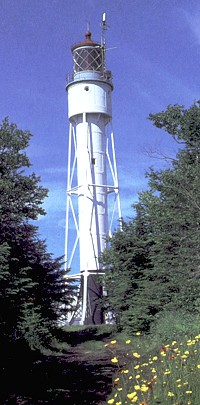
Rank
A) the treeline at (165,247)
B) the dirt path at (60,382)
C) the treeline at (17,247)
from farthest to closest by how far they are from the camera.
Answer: the treeline at (165,247)
the treeline at (17,247)
the dirt path at (60,382)

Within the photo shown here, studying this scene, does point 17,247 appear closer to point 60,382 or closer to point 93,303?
point 60,382

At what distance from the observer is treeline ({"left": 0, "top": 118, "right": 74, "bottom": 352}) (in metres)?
17.6

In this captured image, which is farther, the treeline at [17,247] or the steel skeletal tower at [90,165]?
the steel skeletal tower at [90,165]

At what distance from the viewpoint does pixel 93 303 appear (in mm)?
38875

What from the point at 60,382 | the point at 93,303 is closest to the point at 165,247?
the point at 60,382

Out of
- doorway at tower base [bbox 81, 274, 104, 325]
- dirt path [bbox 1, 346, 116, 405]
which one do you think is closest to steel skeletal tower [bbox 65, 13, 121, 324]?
doorway at tower base [bbox 81, 274, 104, 325]

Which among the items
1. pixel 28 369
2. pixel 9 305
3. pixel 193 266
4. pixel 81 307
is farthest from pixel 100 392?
pixel 81 307

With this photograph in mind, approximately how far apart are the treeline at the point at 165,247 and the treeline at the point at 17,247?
4716 millimetres

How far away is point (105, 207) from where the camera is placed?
41.2m

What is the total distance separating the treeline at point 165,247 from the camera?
2217 cm

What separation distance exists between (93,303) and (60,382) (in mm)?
25192

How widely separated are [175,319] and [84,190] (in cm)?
2151

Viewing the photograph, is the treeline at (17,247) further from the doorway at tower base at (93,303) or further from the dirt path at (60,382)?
the doorway at tower base at (93,303)

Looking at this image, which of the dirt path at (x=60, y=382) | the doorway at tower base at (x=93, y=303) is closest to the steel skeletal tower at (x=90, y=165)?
the doorway at tower base at (x=93, y=303)
